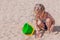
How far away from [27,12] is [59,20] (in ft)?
3.27

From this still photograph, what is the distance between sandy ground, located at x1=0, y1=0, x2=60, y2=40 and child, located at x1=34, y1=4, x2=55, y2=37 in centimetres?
16

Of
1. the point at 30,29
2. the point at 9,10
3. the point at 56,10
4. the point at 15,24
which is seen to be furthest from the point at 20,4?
the point at 30,29

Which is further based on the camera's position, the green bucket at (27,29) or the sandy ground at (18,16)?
the sandy ground at (18,16)

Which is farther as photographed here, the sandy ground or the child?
the sandy ground

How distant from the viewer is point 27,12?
5824 mm

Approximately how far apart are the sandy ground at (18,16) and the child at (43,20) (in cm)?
16

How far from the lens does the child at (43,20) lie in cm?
427

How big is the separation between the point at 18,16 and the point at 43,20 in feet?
3.88

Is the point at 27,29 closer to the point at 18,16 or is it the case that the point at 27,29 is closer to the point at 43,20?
the point at 43,20

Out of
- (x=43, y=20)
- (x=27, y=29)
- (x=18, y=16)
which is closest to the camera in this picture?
(x=27, y=29)

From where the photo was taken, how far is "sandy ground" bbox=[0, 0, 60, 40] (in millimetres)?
4449

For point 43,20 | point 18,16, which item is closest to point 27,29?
point 43,20

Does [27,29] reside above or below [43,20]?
below

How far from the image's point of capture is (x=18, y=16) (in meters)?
5.50
